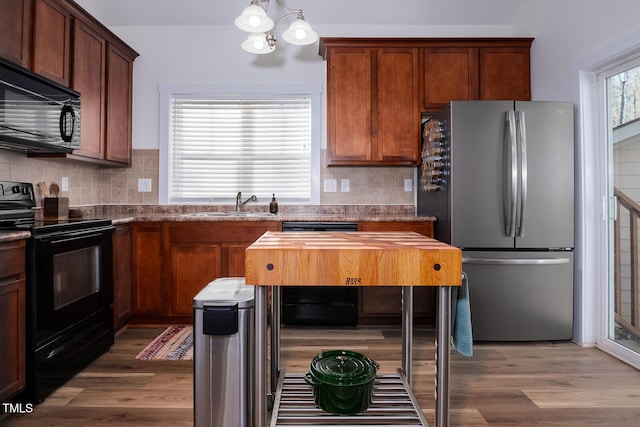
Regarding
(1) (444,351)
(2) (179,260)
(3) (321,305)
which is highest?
(2) (179,260)

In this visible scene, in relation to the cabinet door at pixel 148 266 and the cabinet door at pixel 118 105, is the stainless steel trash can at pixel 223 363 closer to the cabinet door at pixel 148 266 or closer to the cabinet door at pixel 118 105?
the cabinet door at pixel 148 266

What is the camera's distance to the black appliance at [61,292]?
6.40 feet

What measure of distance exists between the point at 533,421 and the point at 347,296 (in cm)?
161

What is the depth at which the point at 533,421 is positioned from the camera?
1856mm

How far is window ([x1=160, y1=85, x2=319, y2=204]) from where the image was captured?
390 centimetres

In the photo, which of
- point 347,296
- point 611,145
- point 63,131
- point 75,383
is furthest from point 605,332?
point 63,131

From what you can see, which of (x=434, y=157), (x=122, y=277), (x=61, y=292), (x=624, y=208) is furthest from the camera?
(x=434, y=157)

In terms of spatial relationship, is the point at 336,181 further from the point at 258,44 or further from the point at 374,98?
the point at 258,44

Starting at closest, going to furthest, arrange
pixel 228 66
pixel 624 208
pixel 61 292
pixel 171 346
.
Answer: pixel 61 292 < pixel 624 208 < pixel 171 346 < pixel 228 66

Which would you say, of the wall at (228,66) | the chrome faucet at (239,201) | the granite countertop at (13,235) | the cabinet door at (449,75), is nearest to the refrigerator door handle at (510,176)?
the cabinet door at (449,75)

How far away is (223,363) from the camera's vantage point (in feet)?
5.43

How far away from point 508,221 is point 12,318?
295 centimetres

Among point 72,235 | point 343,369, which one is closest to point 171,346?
point 72,235

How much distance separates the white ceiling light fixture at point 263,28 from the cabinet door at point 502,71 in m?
1.73
